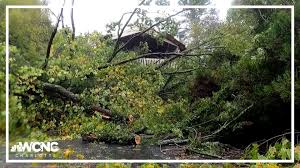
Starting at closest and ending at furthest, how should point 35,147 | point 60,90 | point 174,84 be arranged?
1. point 35,147
2. point 174,84
3. point 60,90

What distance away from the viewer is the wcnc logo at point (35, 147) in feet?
10.2

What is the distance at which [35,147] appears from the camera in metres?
3.13

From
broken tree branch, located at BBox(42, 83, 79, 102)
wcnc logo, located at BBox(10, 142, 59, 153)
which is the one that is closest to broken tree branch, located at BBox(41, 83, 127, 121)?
broken tree branch, located at BBox(42, 83, 79, 102)

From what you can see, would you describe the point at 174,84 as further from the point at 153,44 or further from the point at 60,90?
the point at 60,90

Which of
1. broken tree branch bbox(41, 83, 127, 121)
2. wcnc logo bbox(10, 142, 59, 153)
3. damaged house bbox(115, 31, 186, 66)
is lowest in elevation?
wcnc logo bbox(10, 142, 59, 153)

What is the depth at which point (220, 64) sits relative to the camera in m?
3.29

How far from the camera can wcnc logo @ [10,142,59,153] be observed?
3.10m

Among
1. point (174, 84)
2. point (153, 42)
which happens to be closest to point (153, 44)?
point (153, 42)

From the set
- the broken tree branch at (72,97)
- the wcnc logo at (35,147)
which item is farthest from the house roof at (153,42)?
the wcnc logo at (35,147)

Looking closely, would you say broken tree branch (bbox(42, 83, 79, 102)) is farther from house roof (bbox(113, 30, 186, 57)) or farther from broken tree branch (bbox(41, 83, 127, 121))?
house roof (bbox(113, 30, 186, 57))

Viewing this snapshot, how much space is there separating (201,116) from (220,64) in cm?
37

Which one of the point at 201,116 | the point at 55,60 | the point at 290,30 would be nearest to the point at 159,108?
the point at 201,116

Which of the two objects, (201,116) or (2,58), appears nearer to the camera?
(2,58)

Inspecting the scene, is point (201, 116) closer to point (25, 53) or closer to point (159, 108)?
point (159, 108)
